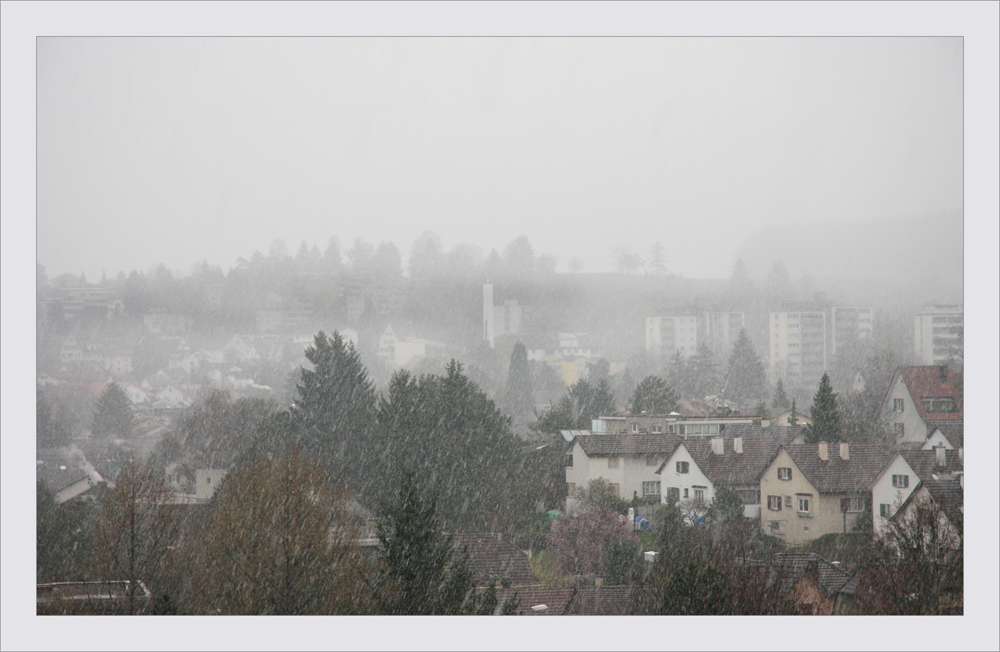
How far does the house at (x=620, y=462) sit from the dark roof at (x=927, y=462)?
378cm

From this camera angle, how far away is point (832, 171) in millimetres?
19891

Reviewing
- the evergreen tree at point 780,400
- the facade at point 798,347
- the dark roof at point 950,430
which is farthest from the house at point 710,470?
the facade at point 798,347

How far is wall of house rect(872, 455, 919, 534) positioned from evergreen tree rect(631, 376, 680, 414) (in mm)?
8116

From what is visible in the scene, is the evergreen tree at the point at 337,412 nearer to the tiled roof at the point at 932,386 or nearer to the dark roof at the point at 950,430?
the dark roof at the point at 950,430

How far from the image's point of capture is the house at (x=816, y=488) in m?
11.9

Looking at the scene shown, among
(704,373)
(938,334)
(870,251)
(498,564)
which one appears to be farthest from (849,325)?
(498,564)

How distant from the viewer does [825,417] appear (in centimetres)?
1630

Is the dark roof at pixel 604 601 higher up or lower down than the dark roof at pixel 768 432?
lower down

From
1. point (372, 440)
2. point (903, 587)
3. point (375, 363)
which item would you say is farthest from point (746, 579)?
point (375, 363)

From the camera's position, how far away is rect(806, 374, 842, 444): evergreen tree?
1536 centimetres

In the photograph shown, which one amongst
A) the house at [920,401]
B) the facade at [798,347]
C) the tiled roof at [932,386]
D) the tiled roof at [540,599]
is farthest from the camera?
the facade at [798,347]

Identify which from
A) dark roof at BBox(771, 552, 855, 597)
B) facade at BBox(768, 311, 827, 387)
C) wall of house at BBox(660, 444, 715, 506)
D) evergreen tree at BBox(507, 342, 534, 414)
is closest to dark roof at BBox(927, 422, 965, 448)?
wall of house at BBox(660, 444, 715, 506)

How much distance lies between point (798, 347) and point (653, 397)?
15.7 feet

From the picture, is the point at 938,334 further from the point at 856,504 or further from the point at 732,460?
the point at 856,504
